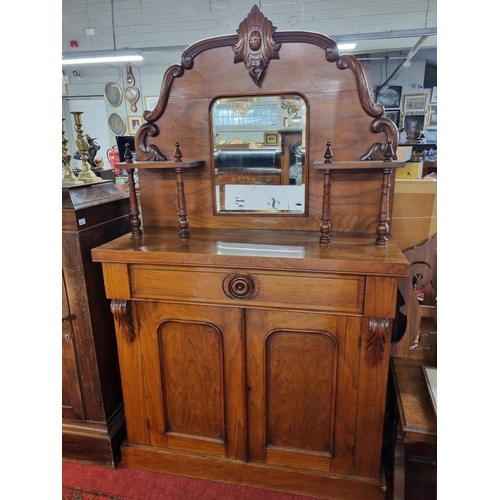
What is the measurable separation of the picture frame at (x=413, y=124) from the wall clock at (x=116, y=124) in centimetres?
557

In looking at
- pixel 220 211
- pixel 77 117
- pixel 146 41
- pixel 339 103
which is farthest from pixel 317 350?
pixel 146 41

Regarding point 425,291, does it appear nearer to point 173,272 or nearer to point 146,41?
point 173,272

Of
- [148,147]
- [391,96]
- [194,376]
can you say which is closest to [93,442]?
[194,376]

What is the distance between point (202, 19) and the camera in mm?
4934

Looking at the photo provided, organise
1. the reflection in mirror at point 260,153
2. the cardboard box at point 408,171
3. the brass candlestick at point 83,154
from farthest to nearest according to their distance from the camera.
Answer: the cardboard box at point 408,171 → the brass candlestick at point 83,154 → the reflection in mirror at point 260,153

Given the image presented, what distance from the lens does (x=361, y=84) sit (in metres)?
1.27

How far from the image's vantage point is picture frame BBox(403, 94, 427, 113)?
7436 mm

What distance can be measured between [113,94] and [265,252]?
6.76 meters

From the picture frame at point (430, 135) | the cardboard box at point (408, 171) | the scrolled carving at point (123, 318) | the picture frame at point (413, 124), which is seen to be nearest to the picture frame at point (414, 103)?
the picture frame at point (413, 124)

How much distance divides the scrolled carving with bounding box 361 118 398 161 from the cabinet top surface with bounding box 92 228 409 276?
29cm

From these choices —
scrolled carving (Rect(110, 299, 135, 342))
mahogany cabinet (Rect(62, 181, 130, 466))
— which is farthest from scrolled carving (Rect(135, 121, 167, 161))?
scrolled carving (Rect(110, 299, 135, 342))

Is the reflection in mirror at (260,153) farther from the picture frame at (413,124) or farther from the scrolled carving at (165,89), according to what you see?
the picture frame at (413,124)

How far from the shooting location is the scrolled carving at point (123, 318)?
1337mm

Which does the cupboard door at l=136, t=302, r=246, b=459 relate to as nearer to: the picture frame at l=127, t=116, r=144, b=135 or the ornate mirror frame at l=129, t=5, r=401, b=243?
the ornate mirror frame at l=129, t=5, r=401, b=243
